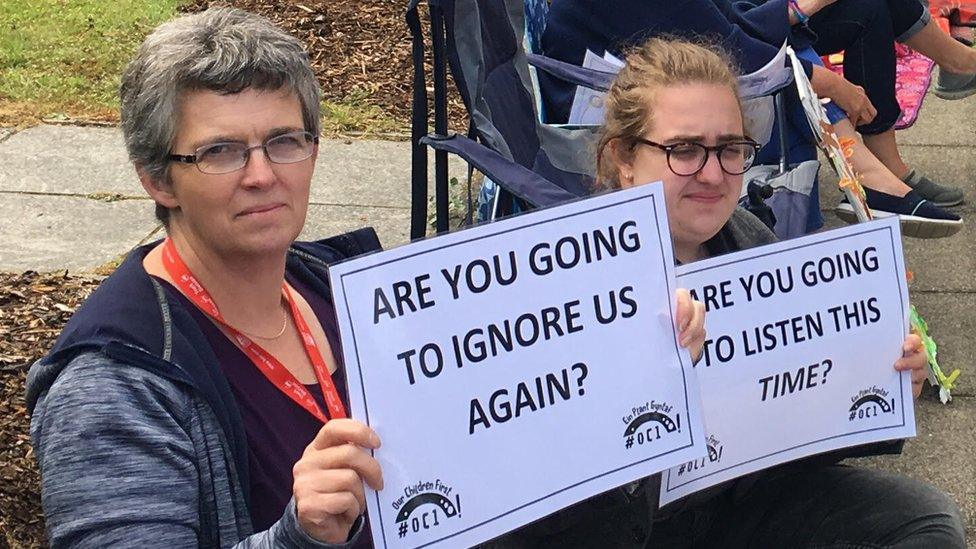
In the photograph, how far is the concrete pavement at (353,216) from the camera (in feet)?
12.4

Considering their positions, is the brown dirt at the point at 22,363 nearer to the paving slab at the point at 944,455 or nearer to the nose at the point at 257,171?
the nose at the point at 257,171

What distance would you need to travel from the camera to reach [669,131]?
2.34 m

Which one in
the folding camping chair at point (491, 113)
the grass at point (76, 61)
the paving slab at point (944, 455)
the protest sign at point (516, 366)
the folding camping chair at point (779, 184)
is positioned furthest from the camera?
the grass at point (76, 61)

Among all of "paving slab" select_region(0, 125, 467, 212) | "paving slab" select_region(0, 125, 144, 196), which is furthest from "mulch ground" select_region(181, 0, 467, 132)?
"paving slab" select_region(0, 125, 144, 196)

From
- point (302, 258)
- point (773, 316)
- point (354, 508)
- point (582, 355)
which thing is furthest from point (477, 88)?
point (354, 508)

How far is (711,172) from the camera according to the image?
2291 millimetres

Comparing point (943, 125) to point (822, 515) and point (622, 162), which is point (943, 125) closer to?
point (622, 162)

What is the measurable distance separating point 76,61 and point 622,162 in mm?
5384

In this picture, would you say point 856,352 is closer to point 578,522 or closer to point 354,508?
point 578,522

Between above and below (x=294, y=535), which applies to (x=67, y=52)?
above

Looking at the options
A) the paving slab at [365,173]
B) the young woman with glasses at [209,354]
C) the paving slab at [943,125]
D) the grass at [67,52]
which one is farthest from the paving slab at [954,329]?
the grass at [67,52]

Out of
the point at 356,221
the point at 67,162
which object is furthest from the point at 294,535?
the point at 67,162

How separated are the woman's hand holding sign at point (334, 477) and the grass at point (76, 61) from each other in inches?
184

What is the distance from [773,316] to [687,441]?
1.18ft
